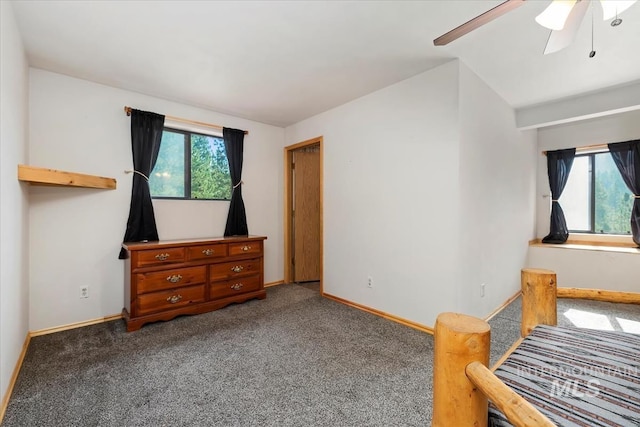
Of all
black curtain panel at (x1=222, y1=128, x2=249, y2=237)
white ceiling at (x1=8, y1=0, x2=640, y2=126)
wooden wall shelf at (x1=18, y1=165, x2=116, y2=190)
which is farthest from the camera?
black curtain panel at (x1=222, y1=128, x2=249, y2=237)

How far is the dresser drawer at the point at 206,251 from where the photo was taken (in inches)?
114

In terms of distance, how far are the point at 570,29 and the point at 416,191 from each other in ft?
4.97

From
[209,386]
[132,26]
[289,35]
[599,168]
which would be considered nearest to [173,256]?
[209,386]

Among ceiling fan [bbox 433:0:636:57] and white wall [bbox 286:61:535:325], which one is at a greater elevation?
ceiling fan [bbox 433:0:636:57]

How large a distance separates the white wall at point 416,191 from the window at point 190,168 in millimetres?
1410

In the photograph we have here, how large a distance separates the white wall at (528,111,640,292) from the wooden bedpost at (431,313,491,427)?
162 inches

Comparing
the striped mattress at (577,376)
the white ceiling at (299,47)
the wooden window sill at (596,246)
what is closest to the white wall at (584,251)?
the wooden window sill at (596,246)

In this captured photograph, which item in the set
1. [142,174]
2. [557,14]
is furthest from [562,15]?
[142,174]

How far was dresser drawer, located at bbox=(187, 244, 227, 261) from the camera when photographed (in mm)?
2887

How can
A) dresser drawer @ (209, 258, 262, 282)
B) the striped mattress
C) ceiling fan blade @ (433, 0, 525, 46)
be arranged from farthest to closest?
dresser drawer @ (209, 258, 262, 282) → ceiling fan blade @ (433, 0, 525, 46) → the striped mattress

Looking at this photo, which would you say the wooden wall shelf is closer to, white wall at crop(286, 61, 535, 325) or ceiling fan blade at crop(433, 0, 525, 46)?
white wall at crop(286, 61, 535, 325)

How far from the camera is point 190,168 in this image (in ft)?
11.2

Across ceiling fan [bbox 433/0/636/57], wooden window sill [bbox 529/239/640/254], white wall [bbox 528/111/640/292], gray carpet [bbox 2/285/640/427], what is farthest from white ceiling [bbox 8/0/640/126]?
gray carpet [bbox 2/285/640/427]

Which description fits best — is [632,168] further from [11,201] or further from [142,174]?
[11,201]
